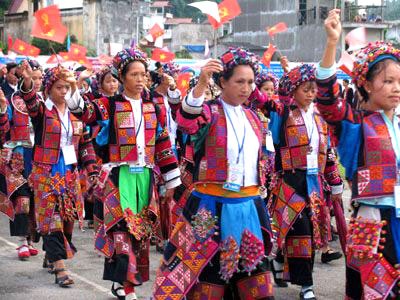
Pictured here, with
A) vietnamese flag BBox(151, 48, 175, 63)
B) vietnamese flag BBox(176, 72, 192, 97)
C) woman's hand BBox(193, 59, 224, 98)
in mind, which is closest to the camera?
woman's hand BBox(193, 59, 224, 98)

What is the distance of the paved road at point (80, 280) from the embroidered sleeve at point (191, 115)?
2.30 m

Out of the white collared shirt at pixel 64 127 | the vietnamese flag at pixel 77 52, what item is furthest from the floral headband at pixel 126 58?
the vietnamese flag at pixel 77 52

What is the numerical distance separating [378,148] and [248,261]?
1.12 m

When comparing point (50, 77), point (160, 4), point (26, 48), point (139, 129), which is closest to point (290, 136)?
point (139, 129)

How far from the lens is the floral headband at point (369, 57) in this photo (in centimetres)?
443

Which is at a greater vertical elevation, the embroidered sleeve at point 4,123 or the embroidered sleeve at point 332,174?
the embroidered sleeve at point 4,123

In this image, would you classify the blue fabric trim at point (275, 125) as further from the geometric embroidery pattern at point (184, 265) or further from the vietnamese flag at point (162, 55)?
the vietnamese flag at point (162, 55)

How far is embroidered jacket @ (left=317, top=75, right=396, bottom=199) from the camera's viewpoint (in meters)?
4.33

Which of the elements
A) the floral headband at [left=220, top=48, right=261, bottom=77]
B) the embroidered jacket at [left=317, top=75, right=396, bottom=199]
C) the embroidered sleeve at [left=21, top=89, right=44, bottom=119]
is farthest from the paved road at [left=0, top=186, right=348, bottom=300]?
the embroidered jacket at [left=317, top=75, right=396, bottom=199]

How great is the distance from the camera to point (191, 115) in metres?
4.93

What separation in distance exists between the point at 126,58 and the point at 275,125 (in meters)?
1.37

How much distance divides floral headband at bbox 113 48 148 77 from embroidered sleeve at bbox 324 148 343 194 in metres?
1.85

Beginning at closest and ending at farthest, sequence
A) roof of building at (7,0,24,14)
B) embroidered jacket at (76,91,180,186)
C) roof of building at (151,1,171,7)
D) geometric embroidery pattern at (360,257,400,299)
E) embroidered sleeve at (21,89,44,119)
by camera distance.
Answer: geometric embroidery pattern at (360,257,400,299) → embroidered jacket at (76,91,180,186) → embroidered sleeve at (21,89,44,119) → roof of building at (7,0,24,14) → roof of building at (151,1,171,7)

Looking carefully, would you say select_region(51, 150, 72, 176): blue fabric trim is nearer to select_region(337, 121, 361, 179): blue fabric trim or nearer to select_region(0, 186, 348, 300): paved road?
select_region(0, 186, 348, 300): paved road
